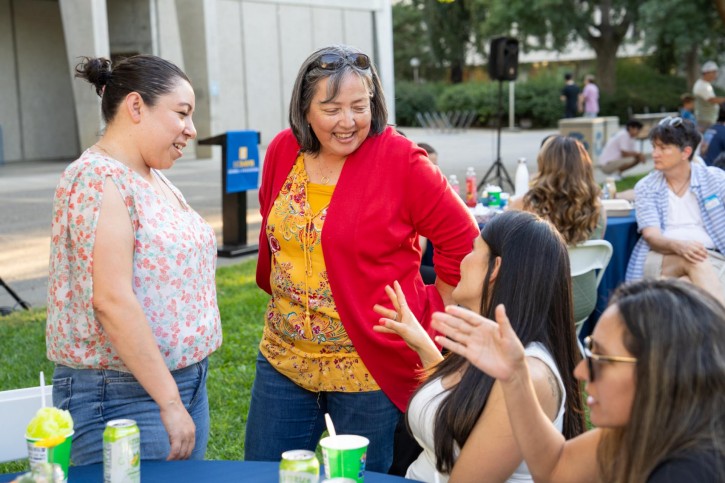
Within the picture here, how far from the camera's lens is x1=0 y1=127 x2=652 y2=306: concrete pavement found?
8852 millimetres

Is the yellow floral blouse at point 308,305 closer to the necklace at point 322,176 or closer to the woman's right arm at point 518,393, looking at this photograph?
the necklace at point 322,176

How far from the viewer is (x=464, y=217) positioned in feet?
9.04

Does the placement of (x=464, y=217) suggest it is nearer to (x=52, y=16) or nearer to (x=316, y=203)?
(x=316, y=203)

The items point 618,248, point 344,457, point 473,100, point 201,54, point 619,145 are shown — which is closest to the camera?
point 344,457

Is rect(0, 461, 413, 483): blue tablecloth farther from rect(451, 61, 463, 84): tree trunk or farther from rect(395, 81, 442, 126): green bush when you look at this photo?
rect(451, 61, 463, 84): tree trunk

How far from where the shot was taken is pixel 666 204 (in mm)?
5836

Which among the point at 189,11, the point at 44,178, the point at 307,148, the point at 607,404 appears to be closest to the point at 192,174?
the point at 44,178

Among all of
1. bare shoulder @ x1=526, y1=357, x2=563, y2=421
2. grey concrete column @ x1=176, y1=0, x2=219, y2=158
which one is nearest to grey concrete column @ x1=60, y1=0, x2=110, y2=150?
grey concrete column @ x1=176, y1=0, x2=219, y2=158

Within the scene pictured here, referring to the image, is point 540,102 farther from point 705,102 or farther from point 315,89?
point 315,89

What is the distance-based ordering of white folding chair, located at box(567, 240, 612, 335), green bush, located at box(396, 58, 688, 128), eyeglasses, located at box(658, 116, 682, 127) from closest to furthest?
1. white folding chair, located at box(567, 240, 612, 335)
2. eyeglasses, located at box(658, 116, 682, 127)
3. green bush, located at box(396, 58, 688, 128)

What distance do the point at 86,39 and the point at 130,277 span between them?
61.2 ft

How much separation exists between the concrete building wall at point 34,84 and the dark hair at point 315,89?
2112 cm

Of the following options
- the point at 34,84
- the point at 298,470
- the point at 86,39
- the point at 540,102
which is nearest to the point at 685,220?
the point at 298,470

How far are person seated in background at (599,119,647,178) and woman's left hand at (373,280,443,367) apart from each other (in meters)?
14.0
